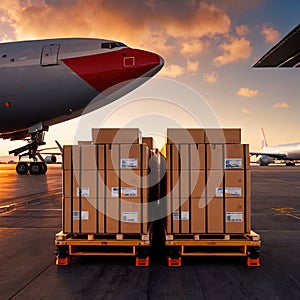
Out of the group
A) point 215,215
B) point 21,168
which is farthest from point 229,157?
point 21,168

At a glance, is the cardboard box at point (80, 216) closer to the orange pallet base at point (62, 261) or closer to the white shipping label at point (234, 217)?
the orange pallet base at point (62, 261)

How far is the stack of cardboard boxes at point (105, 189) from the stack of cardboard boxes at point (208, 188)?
44cm

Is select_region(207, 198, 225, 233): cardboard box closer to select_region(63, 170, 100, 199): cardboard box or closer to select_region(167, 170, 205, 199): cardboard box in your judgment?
select_region(167, 170, 205, 199): cardboard box

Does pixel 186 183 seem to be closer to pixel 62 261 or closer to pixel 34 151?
pixel 62 261

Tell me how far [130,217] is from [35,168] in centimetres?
2066

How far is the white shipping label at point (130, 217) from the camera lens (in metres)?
5.09

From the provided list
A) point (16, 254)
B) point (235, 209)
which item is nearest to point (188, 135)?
point (235, 209)

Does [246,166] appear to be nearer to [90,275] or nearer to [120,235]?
[120,235]

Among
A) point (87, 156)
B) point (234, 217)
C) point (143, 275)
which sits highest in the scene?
point (87, 156)

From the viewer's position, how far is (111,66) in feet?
39.0

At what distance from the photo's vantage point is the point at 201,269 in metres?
4.70

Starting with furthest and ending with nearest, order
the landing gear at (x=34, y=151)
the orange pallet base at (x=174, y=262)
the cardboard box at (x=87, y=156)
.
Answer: the landing gear at (x=34, y=151), the cardboard box at (x=87, y=156), the orange pallet base at (x=174, y=262)

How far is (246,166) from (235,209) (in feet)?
2.16

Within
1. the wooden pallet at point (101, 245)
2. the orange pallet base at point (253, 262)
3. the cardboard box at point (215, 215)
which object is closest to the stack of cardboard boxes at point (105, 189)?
the wooden pallet at point (101, 245)
